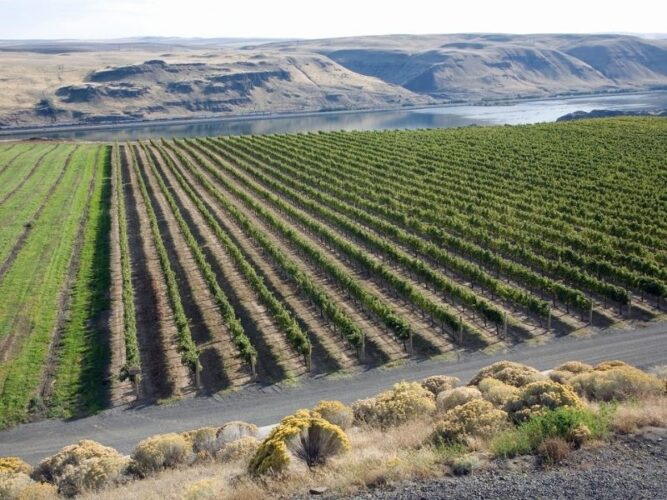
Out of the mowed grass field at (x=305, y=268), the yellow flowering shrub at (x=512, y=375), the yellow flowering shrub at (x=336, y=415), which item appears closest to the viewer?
the yellow flowering shrub at (x=336, y=415)

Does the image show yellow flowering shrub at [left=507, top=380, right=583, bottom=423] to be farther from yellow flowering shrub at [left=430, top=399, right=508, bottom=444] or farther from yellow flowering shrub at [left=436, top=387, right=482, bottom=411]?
yellow flowering shrub at [left=436, top=387, right=482, bottom=411]

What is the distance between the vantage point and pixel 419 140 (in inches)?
3991

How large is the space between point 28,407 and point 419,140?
82.8 m

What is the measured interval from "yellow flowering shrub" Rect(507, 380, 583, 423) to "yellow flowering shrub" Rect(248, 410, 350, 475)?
15.2ft

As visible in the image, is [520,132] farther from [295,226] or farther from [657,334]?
[657,334]

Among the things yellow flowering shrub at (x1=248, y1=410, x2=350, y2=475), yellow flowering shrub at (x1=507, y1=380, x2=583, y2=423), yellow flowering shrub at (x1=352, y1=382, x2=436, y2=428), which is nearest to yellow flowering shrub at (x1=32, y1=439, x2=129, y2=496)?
yellow flowering shrub at (x1=248, y1=410, x2=350, y2=475)

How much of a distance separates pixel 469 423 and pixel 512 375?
17.8 feet

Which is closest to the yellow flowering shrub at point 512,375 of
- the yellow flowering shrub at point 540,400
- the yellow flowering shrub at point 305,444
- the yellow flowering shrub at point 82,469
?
the yellow flowering shrub at point 540,400

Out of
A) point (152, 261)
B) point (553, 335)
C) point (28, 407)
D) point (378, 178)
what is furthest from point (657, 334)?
point (378, 178)

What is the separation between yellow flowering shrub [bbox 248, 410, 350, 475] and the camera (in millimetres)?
15102

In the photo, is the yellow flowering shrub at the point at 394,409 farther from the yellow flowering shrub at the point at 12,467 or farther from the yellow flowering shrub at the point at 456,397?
the yellow flowering shrub at the point at 12,467

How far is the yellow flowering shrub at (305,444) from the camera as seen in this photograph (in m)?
15.1

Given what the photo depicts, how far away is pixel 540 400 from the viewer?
16.8m

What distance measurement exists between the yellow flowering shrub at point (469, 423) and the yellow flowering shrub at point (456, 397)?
5.97 feet
